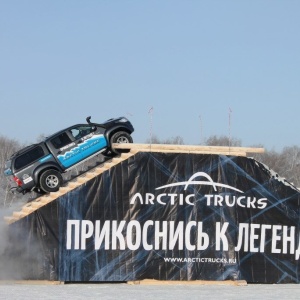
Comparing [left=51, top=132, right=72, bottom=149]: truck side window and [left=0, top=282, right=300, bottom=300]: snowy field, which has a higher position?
[left=51, top=132, right=72, bottom=149]: truck side window

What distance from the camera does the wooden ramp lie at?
26594 millimetres

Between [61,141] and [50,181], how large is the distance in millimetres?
1510

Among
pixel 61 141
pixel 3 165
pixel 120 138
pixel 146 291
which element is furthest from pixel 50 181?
pixel 3 165

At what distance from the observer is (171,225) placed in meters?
27.3

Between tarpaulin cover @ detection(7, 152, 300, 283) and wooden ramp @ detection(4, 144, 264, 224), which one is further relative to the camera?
tarpaulin cover @ detection(7, 152, 300, 283)

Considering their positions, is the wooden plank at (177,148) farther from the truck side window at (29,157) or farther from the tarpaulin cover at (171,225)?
the truck side window at (29,157)

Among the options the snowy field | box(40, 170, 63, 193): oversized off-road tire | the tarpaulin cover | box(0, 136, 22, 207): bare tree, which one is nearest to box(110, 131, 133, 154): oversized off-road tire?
the tarpaulin cover

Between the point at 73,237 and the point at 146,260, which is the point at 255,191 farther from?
A: the point at 73,237

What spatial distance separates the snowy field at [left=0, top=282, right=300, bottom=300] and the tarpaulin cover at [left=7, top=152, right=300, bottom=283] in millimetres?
693

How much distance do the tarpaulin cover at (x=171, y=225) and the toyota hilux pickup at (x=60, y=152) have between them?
3.64 feet

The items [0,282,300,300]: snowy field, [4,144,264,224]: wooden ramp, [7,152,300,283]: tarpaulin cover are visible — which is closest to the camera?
[0,282,300,300]: snowy field

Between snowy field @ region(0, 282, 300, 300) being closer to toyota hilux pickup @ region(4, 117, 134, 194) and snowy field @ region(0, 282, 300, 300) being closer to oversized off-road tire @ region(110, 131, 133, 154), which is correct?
toyota hilux pickup @ region(4, 117, 134, 194)

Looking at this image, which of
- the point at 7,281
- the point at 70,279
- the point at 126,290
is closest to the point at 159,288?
the point at 126,290

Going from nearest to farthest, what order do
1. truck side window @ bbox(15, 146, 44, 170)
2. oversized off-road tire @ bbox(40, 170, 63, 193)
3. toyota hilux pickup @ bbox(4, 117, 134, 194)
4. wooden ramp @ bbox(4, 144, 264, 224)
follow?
wooden ramp @ bbox(4, 144, 264, 224)
oversized off-road tire @ bbox(40, 170, 63, 193)
toyota hilux pickup @ bbox(4, 117, 134, 194)
truck side window @ bbox(15, 146, 44, 170)
